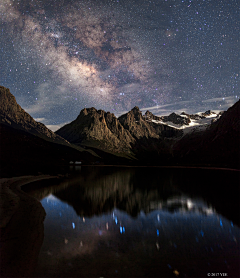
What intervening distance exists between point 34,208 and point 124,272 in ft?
69.8

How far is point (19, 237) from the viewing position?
17.2 metres

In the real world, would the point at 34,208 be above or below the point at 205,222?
above

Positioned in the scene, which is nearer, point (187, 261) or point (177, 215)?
point (187, 261)

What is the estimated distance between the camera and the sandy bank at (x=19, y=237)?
41.6ft

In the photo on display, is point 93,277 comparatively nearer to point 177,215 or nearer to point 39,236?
point 39,236

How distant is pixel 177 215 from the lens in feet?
90.7

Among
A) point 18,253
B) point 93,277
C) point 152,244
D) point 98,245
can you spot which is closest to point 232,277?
point 152,244

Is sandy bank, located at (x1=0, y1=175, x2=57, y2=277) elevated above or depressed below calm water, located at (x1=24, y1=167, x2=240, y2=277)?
above

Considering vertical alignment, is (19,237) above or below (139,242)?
above

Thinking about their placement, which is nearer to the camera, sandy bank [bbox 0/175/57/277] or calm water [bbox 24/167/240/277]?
sandy bank [bbox 0/175/57/277]

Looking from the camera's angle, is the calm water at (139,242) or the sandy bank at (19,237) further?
the calm water at (139,242)

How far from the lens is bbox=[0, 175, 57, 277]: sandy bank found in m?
12.7

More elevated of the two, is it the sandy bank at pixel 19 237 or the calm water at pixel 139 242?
the sandy bank at pixel 19 237

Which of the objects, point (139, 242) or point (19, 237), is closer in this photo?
point (19, 237)
